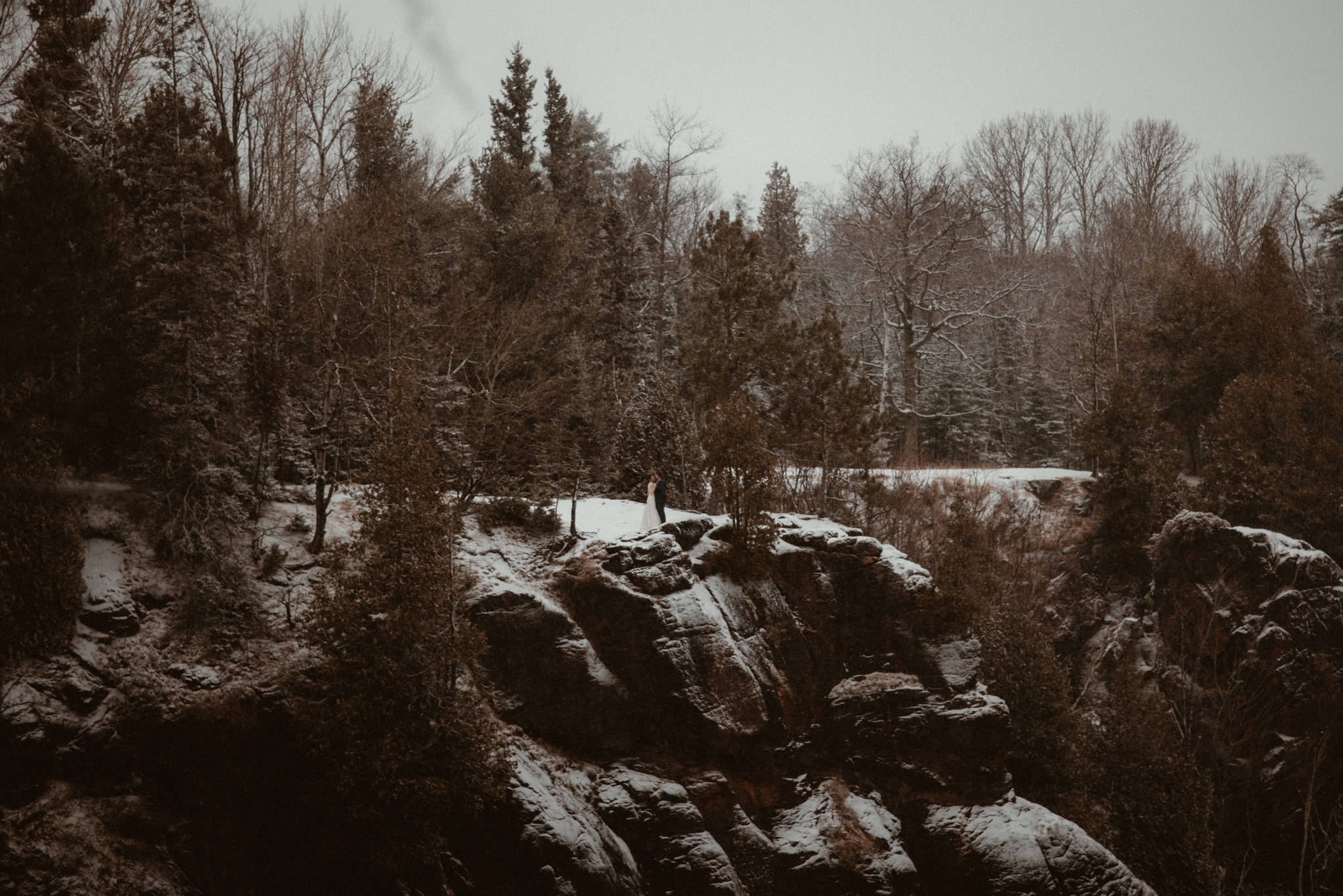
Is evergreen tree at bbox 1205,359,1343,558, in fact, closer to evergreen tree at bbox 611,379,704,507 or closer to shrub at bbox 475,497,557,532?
evergreen tree at bbox 611,379,704,507

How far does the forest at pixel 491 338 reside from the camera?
15203 mm

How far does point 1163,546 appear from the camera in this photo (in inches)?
1025

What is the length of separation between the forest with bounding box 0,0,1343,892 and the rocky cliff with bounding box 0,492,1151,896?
4.23ft

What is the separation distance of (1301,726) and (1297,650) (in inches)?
74.9

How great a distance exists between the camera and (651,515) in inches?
800

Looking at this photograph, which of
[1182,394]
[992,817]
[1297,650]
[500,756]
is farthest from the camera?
[1182,394]

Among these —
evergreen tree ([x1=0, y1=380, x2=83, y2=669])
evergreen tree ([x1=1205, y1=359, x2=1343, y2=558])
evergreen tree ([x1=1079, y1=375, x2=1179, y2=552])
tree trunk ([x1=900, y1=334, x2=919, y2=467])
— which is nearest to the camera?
evergreen tree ([x1=0, y1=380, x2=83, y2=669])

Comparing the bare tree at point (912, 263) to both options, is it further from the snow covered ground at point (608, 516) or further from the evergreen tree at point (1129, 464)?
the snow covered ground at point (608, 516)

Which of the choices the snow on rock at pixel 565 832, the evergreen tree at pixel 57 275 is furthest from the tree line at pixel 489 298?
the snow on rock at pixel 565 832

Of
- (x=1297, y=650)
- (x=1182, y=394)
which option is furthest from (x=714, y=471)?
(x=1182, y=394)

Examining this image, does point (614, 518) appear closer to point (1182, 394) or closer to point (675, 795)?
point (675, 795)

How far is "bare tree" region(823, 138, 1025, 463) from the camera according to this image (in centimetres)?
3488

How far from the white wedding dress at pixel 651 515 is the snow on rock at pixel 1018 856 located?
27.0ft

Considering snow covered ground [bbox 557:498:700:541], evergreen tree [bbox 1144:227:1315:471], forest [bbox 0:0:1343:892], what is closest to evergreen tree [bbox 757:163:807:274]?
forest [bbox 0:0:1343:892]
